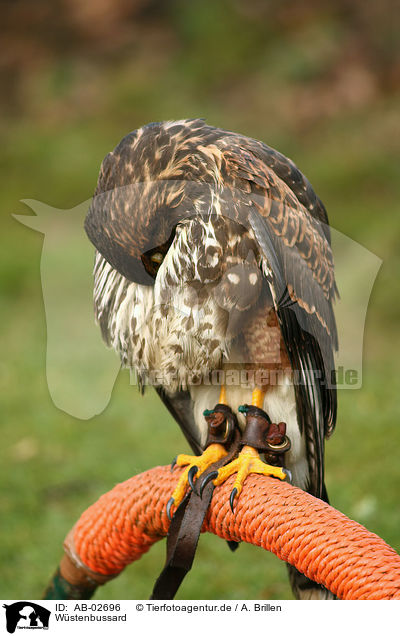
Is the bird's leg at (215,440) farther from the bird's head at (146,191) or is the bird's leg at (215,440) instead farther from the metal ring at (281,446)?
the bird's head at (146,191)

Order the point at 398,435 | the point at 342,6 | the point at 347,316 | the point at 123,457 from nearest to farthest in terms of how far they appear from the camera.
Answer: the point at 347,316 → the point at 398,435 → the point at 123,457 → the point at 342,6

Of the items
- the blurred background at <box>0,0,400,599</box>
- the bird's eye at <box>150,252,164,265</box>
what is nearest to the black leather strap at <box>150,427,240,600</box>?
the blurred background at <box>0,0,400,599</box>

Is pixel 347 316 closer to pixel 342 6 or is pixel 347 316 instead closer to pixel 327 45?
pixel 327 45

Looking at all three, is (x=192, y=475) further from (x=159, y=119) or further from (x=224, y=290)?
(x=159, y=119)

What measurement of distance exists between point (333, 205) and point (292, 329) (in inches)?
51.2

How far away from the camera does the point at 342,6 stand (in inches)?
166

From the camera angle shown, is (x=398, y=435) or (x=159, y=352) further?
(x=398, y=435)

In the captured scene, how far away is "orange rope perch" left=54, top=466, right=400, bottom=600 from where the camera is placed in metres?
1.01

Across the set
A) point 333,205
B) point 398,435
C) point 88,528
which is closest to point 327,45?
point 333,205

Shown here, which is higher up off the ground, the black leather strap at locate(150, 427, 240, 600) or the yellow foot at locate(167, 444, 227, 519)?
the yellow foot at locate(167, 444, 227, 519)

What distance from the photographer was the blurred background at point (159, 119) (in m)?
2.08
